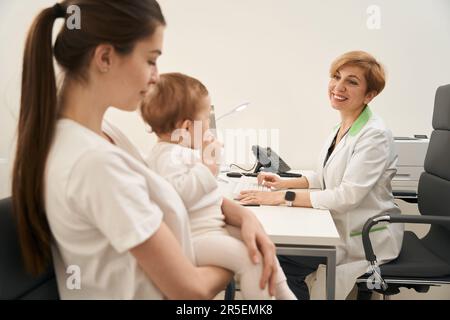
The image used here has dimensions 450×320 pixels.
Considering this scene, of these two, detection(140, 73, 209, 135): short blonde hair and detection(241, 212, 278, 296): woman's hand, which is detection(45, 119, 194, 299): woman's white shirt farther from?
detection(140, 73, 209, 135): short blonde hair

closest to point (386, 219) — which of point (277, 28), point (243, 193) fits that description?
point (243, 193)

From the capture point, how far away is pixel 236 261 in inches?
31.2

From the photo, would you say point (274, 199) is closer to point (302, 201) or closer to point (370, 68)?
point (302, 201)

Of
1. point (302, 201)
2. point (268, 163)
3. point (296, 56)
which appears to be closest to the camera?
point (302, 201)

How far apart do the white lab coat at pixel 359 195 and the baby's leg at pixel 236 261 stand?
69cm

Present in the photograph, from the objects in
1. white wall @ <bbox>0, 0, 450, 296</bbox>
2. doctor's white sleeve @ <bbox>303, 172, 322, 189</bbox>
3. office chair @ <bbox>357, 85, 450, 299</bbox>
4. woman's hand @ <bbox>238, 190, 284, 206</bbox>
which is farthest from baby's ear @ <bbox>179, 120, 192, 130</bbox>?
white wall @ <bbox>0, 0, 450, 296</bbox>

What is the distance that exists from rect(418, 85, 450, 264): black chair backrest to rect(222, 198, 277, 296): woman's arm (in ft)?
3.12

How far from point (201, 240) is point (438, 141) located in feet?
3.96

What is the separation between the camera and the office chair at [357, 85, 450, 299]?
1371 millimetres

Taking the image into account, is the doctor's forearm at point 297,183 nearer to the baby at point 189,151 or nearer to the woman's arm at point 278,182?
the woman's arm at point 278,182

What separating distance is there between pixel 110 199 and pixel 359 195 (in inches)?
41.5

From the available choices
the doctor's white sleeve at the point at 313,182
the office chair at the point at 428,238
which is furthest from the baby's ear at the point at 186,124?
the doctor's white sleeve at the point at 313,182

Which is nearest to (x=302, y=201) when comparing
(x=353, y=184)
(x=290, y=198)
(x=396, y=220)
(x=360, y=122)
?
(x=290, y=198)

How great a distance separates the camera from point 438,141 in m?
1.64
